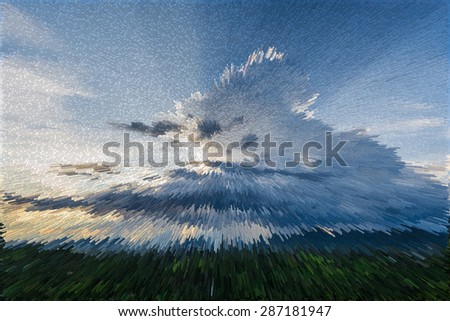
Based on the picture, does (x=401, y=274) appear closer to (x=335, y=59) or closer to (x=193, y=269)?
(x=193, y=269)

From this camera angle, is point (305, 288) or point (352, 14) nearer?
point (305, 288)

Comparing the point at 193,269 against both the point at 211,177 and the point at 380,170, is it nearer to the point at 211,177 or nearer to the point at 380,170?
the point at 211,177

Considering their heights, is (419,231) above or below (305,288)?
above

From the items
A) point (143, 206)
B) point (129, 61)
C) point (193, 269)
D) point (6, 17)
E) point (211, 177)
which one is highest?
point (6, 17)

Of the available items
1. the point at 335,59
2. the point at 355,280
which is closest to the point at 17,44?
the point at 335,59

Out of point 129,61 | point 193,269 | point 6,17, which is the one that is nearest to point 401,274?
point 193,269
